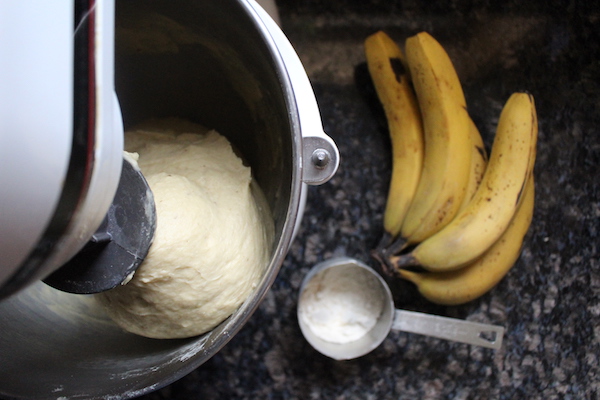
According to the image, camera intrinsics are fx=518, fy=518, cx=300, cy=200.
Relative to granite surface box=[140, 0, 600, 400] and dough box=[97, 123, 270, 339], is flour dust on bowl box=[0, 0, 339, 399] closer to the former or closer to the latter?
dough box=[97, 123, 270, 339]

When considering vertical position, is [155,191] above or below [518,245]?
above

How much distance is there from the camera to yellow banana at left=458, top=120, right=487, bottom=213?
85cm

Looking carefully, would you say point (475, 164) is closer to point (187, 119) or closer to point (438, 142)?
point (438, 142)

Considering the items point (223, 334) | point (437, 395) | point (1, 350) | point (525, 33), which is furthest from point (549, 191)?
point (1, 350)

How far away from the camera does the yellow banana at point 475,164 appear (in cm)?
85

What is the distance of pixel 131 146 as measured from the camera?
2.63 feet

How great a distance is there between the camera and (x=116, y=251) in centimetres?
56

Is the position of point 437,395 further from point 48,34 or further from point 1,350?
point 48,34

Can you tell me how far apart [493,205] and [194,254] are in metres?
0.45

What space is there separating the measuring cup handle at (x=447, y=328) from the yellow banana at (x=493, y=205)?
0.30 feet

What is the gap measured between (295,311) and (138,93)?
456mm

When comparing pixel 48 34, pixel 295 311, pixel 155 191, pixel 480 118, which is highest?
pixel 48 34

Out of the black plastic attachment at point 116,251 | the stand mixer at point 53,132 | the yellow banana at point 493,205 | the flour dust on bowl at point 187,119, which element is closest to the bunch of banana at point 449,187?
the yellow banana at point 493,205

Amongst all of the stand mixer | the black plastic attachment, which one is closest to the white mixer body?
the stand mixer
